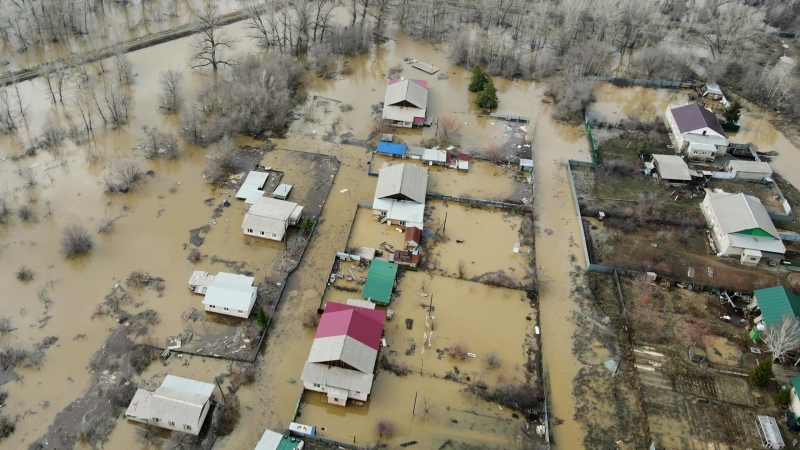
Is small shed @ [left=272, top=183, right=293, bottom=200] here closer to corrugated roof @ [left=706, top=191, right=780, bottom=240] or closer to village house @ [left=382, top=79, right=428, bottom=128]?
village house @ [left=382, top=79, right=428, bottom=128]

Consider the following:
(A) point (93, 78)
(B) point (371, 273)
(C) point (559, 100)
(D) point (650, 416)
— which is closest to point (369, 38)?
(C) point (559, 100)

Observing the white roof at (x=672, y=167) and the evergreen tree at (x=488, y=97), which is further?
the evergreen tree at (x=488, y=97)

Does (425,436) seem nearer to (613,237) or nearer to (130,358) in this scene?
(130,358)

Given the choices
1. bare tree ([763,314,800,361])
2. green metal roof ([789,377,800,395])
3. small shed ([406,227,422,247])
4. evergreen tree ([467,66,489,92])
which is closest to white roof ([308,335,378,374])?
small shed ([406,227,422,247])

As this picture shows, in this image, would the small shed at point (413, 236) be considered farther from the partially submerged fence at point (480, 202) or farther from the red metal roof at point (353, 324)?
the red metal roof at point (353, 324)

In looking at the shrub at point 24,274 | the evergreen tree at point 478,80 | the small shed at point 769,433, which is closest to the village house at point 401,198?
the evergreen tree at point 478,80

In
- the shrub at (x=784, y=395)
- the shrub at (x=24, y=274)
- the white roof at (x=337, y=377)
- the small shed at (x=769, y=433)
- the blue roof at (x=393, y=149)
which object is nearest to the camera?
the small shed at (x=769, y=433)

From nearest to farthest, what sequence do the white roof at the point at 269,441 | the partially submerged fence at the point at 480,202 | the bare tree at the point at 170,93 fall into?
the white roof at the point at 269,441 → the partially submerged fence at the point at 480,202 → the bare tree at the point at 170,93
